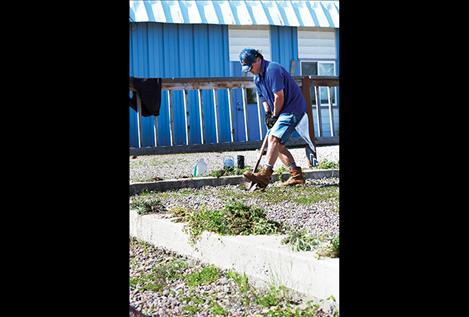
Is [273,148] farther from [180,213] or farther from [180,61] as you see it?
[180,61]

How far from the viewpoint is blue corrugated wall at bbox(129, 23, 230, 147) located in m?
17.9

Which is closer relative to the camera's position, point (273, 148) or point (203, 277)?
point (203, 277)

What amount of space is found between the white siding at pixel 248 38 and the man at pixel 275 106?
9.84 meters

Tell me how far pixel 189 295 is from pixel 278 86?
4673 mm

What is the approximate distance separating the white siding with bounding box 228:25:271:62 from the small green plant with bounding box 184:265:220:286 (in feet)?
46.4

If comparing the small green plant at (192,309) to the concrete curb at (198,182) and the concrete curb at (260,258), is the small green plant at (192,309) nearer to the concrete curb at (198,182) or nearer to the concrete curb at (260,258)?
the concrete curb at (260,258)

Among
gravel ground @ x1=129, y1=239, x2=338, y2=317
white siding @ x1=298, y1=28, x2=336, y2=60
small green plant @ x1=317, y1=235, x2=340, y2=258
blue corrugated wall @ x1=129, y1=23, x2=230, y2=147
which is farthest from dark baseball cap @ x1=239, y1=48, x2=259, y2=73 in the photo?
white siding @ x1=298, y1=28, x2=336, y2=60

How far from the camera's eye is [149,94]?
14.5 metres

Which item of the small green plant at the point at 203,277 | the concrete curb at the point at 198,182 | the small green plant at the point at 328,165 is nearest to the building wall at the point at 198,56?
the small green plant at the point at 328,165

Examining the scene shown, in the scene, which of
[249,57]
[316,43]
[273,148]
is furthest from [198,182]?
[316,43]

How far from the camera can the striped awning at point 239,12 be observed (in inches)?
713

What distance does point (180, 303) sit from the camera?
15.7ft
